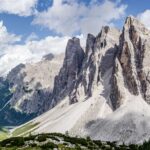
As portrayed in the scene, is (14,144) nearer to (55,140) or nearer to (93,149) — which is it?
(55,140)

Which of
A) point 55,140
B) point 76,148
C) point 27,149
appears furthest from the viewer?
point 55,140

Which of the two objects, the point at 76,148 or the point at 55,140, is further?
the point at 55,140

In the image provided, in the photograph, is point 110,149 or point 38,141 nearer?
point 38,141

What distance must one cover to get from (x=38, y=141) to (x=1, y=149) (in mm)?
22276

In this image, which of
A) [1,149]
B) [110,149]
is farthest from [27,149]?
[110,149]

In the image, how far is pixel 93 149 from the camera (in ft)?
572

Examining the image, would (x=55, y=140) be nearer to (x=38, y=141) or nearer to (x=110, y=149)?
(x=38, y=141)

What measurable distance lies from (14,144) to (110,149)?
42.3 m

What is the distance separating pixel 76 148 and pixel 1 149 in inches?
1132

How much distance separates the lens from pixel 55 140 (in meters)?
179

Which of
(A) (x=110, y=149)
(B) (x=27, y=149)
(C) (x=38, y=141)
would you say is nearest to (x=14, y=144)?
(C) (x=38, y=141)

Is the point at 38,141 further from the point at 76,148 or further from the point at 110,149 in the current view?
the point at 110,149

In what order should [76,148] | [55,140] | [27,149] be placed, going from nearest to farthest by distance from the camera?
[27,149] < [76,148] < [55,140]

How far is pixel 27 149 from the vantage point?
15425 centimetres
